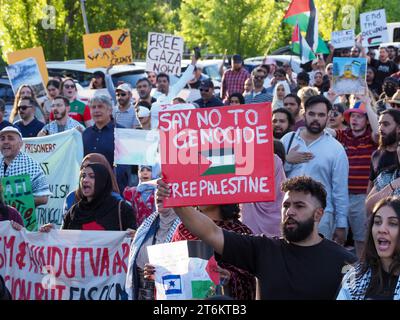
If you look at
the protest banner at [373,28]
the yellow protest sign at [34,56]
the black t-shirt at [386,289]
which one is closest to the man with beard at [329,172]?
the black t-shirt at [386,289]

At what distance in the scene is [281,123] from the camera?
388 inches

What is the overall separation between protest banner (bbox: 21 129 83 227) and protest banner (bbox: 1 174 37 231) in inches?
90.4

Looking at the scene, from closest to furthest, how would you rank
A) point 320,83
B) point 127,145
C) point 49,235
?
point 49,235
point 127,145
point 320,83

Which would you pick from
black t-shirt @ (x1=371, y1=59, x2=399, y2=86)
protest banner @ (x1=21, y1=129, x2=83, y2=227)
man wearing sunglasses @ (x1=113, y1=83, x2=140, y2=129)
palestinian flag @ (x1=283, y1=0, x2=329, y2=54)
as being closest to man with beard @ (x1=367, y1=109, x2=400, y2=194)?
protest banner @ (x1=21, y1=129, x2=83, y2=227)

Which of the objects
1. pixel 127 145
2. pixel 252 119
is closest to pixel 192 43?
pixel 127 145

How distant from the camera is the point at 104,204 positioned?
7.89 meters

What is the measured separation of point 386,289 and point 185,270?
1.26 metres

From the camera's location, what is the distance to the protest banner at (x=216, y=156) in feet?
17.5

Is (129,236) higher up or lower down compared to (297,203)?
lower down

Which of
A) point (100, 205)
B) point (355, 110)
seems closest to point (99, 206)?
point (100, 205)

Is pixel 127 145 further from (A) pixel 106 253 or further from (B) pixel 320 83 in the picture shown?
(B) pixel 320 83

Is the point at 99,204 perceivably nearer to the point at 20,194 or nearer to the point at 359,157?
the point at 20,194
